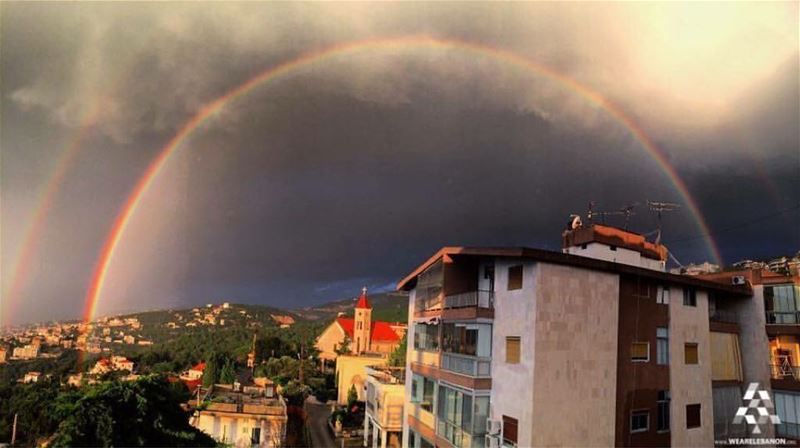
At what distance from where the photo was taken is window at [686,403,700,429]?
17.1m

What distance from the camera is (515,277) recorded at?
15266 mm

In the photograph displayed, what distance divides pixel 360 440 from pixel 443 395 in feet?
59.1

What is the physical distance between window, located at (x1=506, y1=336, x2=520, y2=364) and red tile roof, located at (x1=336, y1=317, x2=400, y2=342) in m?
74.2

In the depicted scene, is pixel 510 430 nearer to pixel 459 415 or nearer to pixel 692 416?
pixel 459 415

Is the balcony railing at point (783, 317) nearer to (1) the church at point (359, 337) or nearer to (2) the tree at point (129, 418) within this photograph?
(2) the tree at point (129, 418)

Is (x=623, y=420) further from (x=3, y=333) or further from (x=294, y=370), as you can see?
(x=3, y=333)

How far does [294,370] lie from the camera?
5878 centimetres

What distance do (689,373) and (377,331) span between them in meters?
74.9

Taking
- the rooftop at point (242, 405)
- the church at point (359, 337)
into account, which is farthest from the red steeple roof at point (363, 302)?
the rooftop at point (242, 405)

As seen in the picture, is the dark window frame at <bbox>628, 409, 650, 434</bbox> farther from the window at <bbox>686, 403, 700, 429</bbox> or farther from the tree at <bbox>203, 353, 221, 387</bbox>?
the tree at <bbox>203, 353, 221, 387</bbox>

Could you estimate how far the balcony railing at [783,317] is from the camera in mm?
19250

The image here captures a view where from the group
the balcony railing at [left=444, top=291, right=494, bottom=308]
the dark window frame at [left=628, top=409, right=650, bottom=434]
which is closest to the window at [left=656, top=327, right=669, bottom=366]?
the dark window frame at [left=628, top=409, right=650, bottom=434]

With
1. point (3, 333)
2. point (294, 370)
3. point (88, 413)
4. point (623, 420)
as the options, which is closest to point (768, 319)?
point (623, 420)

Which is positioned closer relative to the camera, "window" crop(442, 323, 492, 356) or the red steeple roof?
"window" crop(442, 323, 492, 356)
